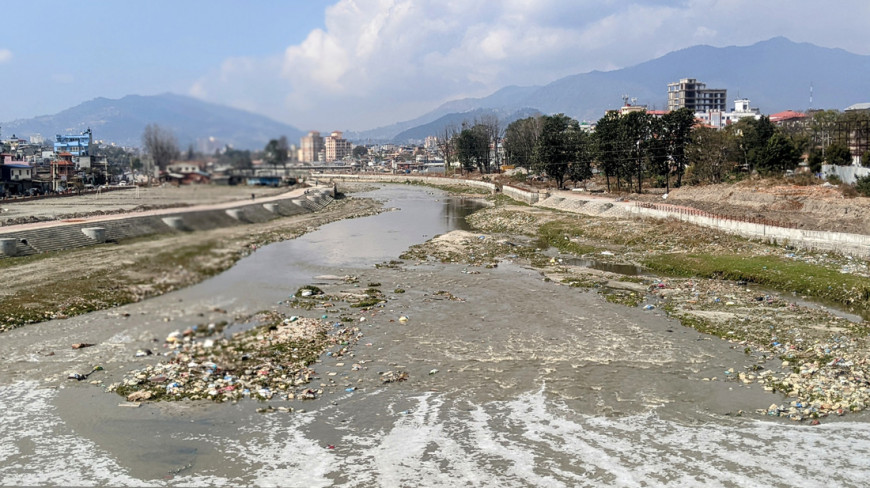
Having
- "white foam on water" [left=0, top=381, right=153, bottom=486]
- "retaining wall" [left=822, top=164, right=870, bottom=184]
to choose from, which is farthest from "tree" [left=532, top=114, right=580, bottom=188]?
"white foam on water" [left=0, top=381, right=153, bottom=486]

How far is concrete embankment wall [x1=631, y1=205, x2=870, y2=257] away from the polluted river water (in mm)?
11821

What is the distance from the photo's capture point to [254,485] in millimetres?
8859

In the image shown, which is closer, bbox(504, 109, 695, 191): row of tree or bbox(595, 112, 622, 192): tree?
bbox(504, 109, 695, 191): row of tree

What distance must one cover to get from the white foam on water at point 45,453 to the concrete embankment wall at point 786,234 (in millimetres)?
25014

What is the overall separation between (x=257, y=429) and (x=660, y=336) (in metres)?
10.3

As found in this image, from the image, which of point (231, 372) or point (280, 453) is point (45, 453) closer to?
point (231, 372)

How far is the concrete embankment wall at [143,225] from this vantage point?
7605mm

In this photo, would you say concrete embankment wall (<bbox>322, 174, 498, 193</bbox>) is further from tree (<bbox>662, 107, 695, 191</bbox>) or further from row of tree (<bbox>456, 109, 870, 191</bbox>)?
tree (<bbox>662, 107, 695, 191</bbox>)

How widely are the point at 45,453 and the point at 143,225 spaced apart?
3952 millimetres

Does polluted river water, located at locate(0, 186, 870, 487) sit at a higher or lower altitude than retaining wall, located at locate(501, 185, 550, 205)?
lower

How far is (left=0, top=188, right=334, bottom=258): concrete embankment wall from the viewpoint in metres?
7.61

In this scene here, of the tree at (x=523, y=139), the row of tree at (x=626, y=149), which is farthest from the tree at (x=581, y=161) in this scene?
the tree at (x=523, y=139)

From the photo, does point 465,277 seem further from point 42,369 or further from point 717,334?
point 42,369

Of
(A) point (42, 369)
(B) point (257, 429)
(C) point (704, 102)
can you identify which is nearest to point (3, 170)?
(A) point (42, 369)
